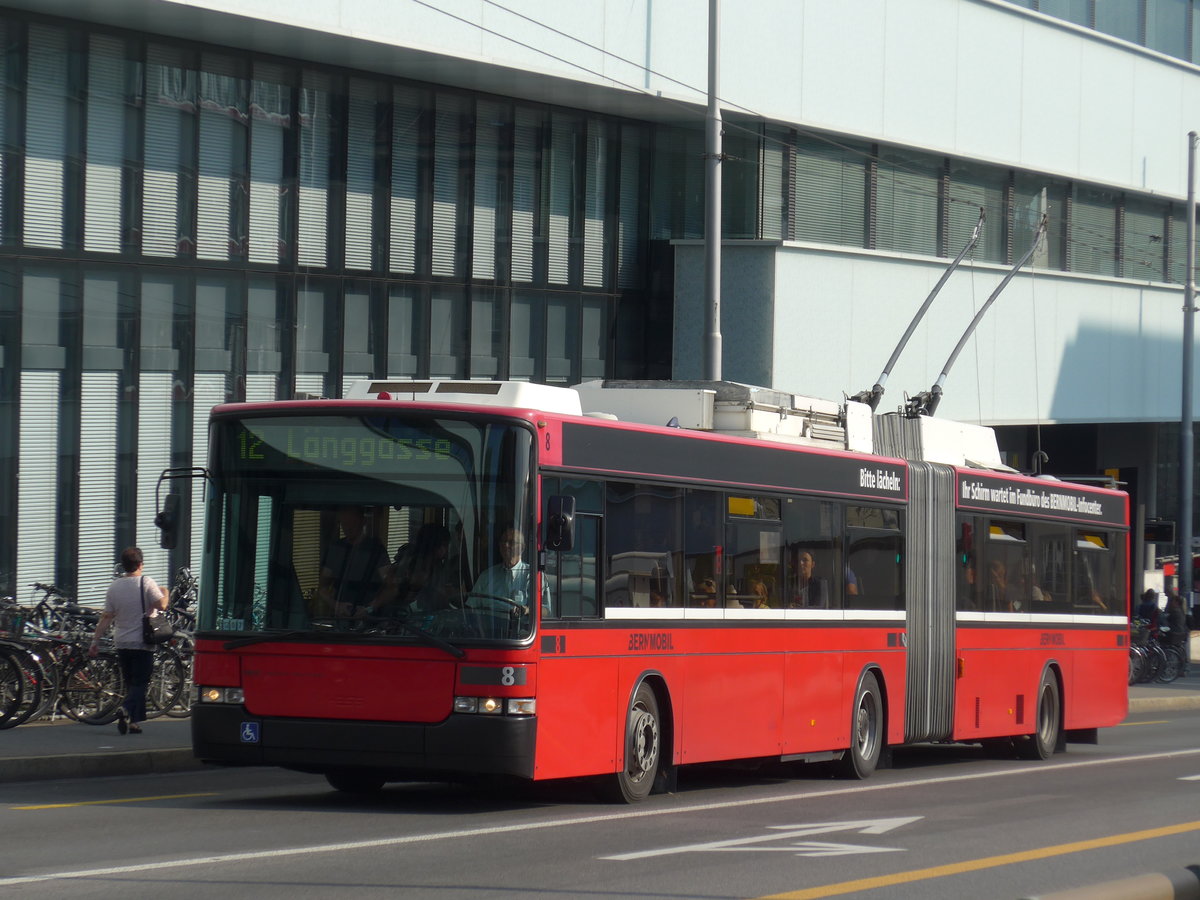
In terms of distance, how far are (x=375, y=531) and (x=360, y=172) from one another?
14.8m

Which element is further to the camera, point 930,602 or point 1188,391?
point 1188,391

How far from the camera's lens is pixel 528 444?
11.3m

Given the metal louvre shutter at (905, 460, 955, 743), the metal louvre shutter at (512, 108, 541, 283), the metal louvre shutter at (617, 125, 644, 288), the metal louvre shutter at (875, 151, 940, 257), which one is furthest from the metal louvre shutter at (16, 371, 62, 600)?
the metal louvre shutter at (875, 151, 940, 257)

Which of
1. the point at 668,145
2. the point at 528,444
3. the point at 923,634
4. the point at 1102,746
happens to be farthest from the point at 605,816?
the point at 668,145

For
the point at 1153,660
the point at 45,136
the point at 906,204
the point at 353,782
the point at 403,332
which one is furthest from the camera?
the point at 1153,660

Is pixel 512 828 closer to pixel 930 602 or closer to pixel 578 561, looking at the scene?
pixel 578 561

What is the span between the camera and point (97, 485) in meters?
22.7

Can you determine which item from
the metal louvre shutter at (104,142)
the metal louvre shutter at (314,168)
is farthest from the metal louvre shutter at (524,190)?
the metal louvre shutter at (104,142)

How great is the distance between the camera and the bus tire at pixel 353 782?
12.6 metres

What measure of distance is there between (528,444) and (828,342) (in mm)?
19448

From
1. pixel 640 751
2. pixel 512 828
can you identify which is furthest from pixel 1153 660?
pixel 512 828

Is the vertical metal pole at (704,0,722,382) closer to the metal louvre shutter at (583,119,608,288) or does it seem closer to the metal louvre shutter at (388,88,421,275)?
the metal louvre shutter at (388,88,421,275)

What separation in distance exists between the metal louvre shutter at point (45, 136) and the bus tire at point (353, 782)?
11311mm

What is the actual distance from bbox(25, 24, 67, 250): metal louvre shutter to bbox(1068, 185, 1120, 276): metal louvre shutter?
21.0 metres
